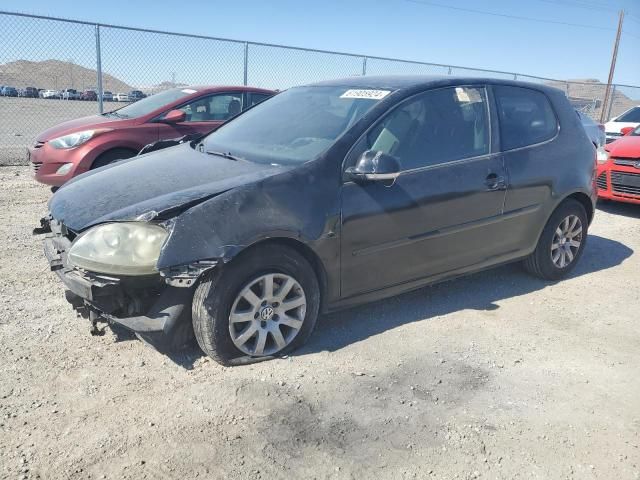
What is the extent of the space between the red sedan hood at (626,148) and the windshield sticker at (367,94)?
531 centimetres

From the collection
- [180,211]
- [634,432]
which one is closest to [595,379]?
[634,432]

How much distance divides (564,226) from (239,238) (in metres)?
3.22

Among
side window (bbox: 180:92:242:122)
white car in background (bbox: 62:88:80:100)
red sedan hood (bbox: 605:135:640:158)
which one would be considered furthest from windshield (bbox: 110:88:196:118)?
white car in background (bbox: 62:88:80:100)

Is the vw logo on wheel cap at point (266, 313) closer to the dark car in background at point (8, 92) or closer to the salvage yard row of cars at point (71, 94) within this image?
the salvage yard row of cars at point (71, 94)

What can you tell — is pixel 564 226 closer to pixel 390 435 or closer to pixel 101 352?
pixel 390 435

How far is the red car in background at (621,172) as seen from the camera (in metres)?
7.55

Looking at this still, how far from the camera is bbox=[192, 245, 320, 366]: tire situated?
9.87ft

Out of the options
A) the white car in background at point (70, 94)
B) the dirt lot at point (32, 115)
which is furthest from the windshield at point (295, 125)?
the white car in background at point (70, 94)

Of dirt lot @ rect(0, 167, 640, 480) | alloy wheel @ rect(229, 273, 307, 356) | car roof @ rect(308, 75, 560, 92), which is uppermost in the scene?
car roof @ rect(308, 75, 560, 92)

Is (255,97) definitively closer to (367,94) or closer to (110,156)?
(110,156)

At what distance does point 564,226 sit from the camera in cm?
490

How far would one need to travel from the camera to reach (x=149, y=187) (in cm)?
330

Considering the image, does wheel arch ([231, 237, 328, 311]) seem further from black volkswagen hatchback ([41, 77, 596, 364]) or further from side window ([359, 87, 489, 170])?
side window ([359, 87, 489, 170])

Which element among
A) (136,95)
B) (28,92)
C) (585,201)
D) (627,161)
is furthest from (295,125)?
(28,92)
